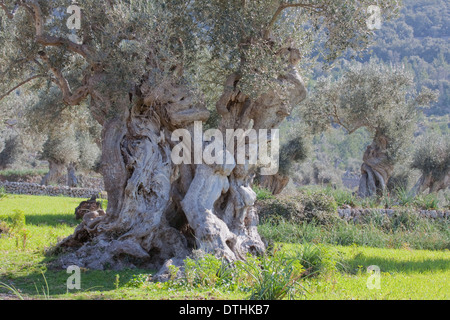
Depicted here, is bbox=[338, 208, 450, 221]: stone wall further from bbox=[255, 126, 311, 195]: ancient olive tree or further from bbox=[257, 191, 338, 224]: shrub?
bbox=[255, 126, 311, 195]: ancient olive tree

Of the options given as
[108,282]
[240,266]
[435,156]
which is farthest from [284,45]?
[435,156]

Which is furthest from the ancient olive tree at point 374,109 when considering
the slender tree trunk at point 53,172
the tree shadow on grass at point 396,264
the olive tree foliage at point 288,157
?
the slender tree trunk at point 53,172

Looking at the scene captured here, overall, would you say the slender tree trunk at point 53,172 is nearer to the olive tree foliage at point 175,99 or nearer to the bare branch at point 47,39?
the olive tree foliage at point 175,99

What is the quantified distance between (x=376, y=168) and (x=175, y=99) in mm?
15345

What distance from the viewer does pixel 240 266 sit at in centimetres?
663

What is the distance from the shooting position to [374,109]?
64.4 ft

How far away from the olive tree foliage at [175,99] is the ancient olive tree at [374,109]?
35.1ft

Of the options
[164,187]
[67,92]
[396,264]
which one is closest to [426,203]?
[396,264]

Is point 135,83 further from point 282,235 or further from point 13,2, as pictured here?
point 282,235

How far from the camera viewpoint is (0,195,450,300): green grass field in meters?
5.93

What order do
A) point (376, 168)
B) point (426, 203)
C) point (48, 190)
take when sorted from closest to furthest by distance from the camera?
point (426, 203)
point (376, 168)
point (48, 190)

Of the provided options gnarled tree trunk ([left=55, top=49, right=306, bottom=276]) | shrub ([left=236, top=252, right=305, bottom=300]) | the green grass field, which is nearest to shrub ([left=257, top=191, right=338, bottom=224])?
the green grass field

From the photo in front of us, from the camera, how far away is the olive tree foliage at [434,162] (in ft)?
81.3

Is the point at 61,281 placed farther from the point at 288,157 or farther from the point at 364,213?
the point at 288,157
